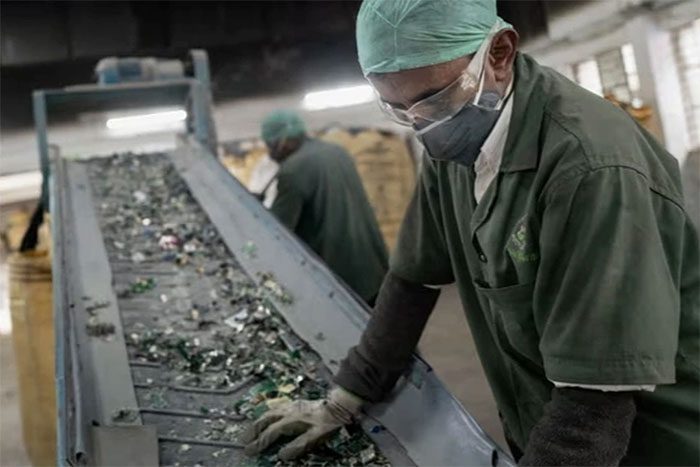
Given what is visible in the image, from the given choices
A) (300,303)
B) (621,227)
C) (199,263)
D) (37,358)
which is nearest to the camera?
(621,227)

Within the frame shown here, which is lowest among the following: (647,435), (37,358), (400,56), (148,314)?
(37,358)

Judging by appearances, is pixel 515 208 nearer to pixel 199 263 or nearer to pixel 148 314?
pixel 148 314

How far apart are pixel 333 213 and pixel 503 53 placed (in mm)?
2325

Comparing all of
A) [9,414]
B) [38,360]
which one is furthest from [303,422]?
[9,414]

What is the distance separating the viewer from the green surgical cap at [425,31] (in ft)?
4.08

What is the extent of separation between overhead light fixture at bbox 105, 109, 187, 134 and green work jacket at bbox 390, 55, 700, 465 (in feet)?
23.8

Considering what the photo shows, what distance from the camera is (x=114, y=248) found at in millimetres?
2912

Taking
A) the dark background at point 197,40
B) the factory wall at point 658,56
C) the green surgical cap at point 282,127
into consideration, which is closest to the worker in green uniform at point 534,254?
the green surgical cap at point 282,127

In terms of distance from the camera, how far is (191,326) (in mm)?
2291

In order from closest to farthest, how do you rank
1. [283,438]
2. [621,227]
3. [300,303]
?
[621,227], [283,438], [300,303]

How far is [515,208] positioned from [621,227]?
0.23 m

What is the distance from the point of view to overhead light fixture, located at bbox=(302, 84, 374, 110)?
798 centimetres

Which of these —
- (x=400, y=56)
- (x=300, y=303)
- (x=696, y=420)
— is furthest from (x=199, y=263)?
(x=696, y=420)

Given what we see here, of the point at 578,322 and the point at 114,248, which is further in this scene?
the point at 114,248
